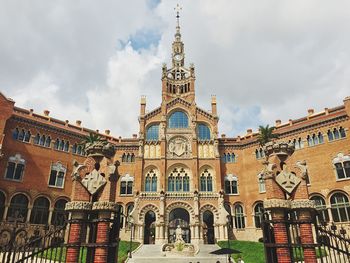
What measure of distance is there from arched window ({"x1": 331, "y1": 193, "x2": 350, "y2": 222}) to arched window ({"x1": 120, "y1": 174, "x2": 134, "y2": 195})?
26707mm

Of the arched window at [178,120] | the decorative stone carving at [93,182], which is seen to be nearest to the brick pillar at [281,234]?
the decorative stone carving at [93,182]

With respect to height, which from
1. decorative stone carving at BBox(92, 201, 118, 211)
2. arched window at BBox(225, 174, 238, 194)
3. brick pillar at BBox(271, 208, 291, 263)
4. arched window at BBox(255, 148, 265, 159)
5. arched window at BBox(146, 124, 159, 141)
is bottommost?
brick pillar at BBox(271, 208, 291, 263)

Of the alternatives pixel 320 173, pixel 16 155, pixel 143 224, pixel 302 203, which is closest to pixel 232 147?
pixel 320 173

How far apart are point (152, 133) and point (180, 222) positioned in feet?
45.2

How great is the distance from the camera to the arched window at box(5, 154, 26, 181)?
3375cm

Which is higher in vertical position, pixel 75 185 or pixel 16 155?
pixel 16 155

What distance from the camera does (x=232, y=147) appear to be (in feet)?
145

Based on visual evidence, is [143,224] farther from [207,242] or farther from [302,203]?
[302,203]

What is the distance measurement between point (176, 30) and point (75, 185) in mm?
55951

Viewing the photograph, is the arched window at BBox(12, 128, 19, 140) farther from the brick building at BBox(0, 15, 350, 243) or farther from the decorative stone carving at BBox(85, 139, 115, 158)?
the decorative stone carving at BBox(85, 139, 115, 158)

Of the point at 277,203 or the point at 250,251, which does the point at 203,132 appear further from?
the point at 277,203

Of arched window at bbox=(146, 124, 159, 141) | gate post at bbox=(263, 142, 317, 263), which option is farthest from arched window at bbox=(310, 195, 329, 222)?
gate post at bbox=(263, 142, 317, 263)

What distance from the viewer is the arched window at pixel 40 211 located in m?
34.4

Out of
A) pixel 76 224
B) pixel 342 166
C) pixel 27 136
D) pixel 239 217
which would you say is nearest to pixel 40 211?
pixel 27 136
